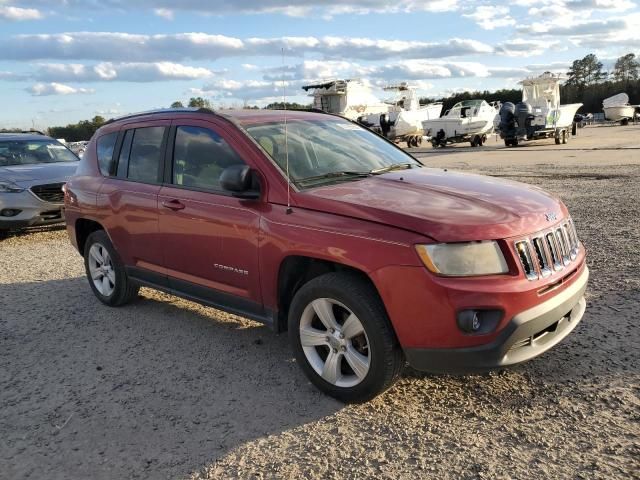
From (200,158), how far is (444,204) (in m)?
2.03

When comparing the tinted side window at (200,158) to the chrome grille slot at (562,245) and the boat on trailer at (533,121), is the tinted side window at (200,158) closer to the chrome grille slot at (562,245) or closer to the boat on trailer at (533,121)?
the chrome grille slot at (562,245)

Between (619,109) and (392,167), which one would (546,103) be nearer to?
(619,109)

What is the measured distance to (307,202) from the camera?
11.9 feet

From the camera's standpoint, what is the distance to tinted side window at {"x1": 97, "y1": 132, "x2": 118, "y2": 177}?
5496 millimetres

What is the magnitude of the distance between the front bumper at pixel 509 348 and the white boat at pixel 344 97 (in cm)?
4386

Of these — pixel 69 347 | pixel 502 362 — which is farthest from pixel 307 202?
pixel 69 347

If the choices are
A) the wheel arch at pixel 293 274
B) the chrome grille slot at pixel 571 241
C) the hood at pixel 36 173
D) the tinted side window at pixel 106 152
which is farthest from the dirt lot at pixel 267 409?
the hood at pixel 36 173

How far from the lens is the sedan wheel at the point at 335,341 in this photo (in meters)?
3.45

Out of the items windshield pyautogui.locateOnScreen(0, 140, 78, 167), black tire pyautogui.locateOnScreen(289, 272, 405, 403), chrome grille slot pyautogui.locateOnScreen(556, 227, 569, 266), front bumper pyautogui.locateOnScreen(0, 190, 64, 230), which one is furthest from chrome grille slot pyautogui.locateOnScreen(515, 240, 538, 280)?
windshield pyautogui.locateOnScreen(0, 140, 78, 167)

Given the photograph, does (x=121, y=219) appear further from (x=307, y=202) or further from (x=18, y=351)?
(x=307, y=202)

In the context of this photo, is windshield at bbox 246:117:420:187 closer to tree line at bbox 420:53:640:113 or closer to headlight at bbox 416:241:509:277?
headlight at bbox 416:241:509:277

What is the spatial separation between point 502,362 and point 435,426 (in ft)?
1.78

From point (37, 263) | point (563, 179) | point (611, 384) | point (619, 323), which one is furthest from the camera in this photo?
point (563, 179)

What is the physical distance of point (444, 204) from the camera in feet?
11.2
